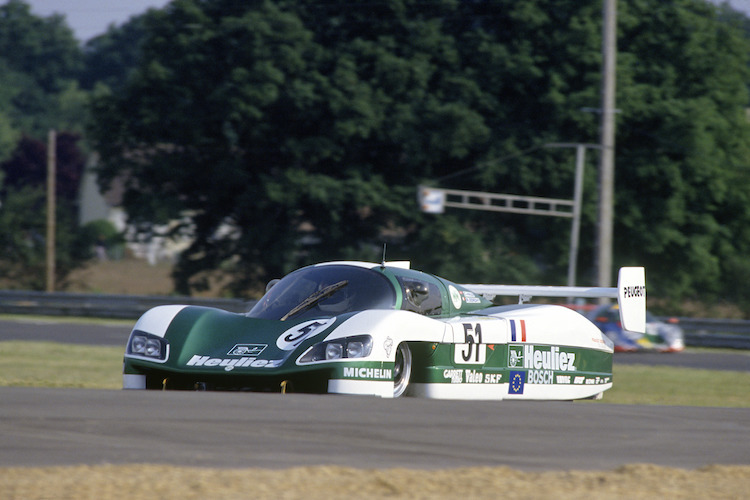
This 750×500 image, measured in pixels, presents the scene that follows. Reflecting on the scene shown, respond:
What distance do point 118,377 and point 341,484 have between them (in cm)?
855

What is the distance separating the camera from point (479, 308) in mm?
8688

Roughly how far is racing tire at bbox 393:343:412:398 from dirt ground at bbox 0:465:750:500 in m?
2.71

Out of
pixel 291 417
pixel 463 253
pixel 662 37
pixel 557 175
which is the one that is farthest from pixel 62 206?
pixel 291 417

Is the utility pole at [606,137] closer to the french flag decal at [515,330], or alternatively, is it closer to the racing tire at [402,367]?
the french flag decal at [515,330]

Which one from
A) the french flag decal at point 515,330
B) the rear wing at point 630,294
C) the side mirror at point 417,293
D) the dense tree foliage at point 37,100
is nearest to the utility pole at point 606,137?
the rear wing at point 630,294

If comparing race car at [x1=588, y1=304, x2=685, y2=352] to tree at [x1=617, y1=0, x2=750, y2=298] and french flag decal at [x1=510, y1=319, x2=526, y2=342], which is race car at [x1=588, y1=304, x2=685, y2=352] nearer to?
tree at [x1=617, y1=0, x2=750, y2=298]

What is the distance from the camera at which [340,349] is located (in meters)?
6.76

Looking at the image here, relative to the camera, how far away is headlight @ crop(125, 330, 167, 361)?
7.20 m

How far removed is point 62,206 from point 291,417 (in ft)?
110

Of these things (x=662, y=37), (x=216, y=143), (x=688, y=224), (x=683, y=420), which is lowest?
(x=683, y=420)

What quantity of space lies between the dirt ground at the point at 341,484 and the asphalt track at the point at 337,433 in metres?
0.11

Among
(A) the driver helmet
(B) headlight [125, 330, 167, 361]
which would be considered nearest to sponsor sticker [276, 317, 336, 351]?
(A) the driver helmet

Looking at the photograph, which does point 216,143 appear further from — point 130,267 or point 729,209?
→ point 130,267

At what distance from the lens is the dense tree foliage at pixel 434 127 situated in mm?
27609
